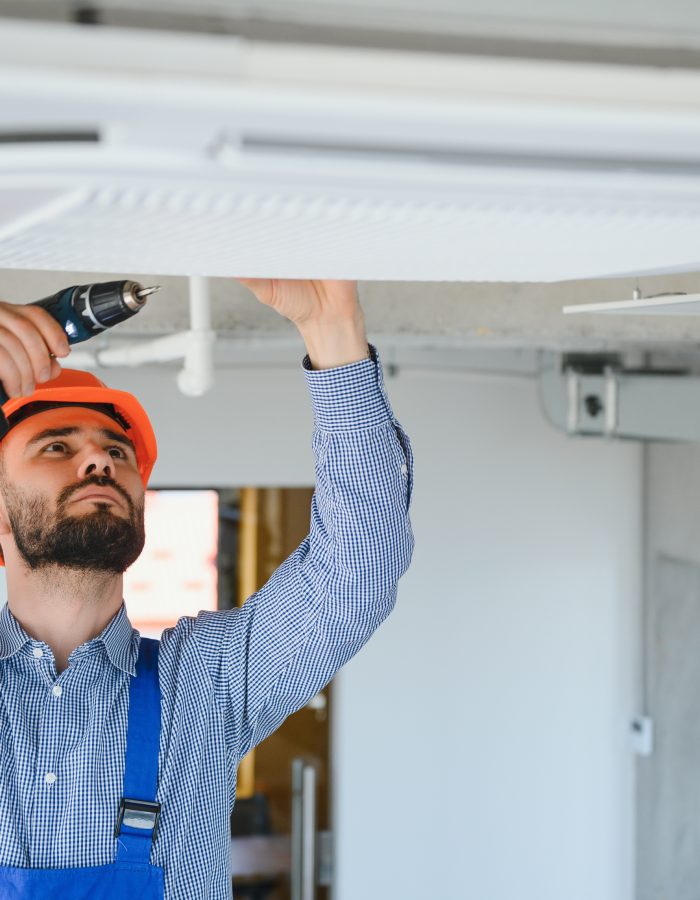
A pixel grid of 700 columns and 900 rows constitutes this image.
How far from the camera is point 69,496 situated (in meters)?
1.56

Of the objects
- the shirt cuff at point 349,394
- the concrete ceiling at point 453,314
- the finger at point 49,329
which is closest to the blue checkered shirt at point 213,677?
the shirt cuff at point 349,394

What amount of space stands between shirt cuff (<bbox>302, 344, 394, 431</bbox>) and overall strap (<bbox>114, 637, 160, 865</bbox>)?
0.50 metres

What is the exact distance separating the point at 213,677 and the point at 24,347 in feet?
2.10

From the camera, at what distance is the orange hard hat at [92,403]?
1710 millimetres

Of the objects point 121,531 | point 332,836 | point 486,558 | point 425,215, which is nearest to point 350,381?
point 121,531

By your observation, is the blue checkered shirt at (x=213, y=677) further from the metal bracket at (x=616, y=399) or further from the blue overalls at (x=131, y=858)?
the metal bracket at (x=616, y=399)

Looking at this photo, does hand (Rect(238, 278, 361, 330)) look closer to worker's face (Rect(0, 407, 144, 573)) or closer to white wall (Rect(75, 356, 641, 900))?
worker's face (Rect(0, 407, 144, 573))

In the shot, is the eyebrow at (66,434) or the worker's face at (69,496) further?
the eyebrow at (66,434)

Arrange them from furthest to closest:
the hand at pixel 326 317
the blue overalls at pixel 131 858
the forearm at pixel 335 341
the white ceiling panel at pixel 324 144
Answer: the blue overalls at pixel 131 858 → the forearm at pixel 335 341 → the hand at pixel 326 317 → the white ceiling panel at pixel 324 144

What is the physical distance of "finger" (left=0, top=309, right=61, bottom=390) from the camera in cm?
103

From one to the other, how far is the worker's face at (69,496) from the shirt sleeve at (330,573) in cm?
21

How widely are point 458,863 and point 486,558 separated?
51.7 inches

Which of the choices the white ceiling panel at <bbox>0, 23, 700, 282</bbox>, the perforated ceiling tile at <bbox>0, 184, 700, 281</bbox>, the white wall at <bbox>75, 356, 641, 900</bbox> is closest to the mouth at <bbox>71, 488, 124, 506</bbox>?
the perforated ceiling tile at <bbox>0, 184, 700, 281</bbox>

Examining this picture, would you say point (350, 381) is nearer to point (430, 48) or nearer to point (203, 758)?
point (203, 758)
